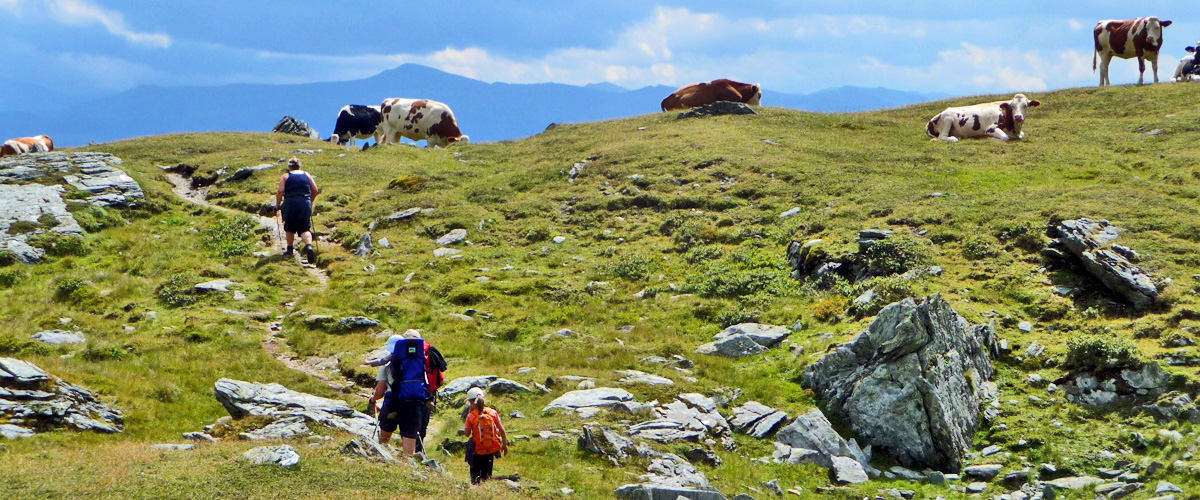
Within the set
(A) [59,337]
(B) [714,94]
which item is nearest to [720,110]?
(B) [714,94]

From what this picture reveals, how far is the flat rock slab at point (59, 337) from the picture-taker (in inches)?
684

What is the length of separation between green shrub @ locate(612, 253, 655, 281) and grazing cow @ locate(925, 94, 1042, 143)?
1886 centimetres

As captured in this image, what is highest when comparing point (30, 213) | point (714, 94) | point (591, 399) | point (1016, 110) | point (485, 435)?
point (714, 94)

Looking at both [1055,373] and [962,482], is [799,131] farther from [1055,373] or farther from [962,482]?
[962,482]

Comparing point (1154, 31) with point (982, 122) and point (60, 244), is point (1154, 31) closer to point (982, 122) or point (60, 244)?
point (982, 122)

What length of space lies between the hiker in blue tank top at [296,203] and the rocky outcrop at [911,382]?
16317 millimetres

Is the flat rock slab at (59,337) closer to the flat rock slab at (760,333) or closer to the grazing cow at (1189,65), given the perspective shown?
the flat rock slab at (760,333)

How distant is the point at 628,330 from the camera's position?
802 inches

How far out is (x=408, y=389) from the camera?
1176 centimetres

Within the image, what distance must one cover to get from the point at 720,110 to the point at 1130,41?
867 inches

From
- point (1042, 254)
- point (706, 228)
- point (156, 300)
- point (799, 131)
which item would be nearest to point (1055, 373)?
point (1042, 254)

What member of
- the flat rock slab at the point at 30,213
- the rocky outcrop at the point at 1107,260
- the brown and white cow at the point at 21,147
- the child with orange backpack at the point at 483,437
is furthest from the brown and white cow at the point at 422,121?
the child with orange backpack at the point at 483,437

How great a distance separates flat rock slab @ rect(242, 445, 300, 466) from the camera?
10.1 metres

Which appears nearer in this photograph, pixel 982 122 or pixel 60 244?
pixel 60 244
